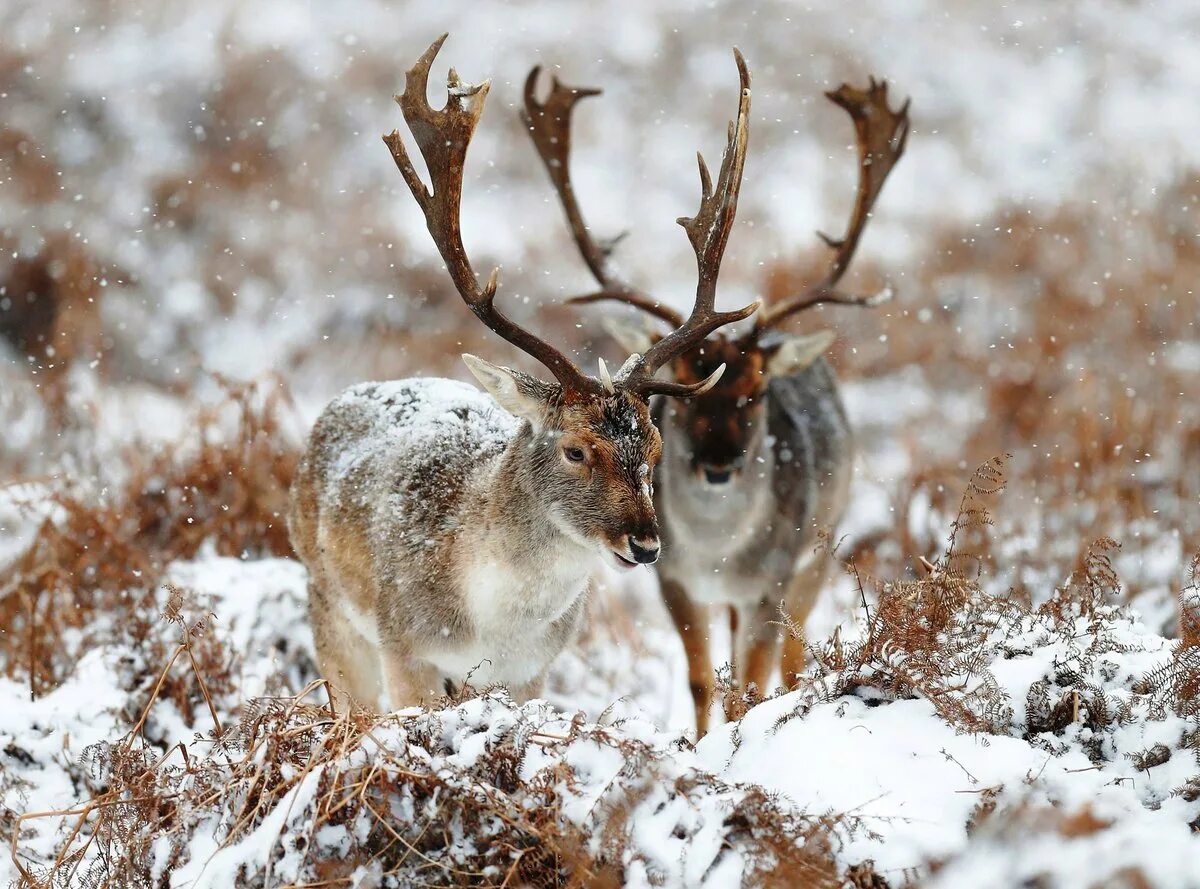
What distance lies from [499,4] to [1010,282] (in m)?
10.9

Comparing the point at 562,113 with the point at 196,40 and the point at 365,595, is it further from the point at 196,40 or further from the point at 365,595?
the point at 196,40

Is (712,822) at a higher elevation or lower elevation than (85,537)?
lower

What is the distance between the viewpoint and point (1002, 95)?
1927 cm

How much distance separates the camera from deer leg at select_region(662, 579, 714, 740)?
5.61 m

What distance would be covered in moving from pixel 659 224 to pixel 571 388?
37.9 ft

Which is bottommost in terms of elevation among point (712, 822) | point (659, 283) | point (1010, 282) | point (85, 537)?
point (712, 822)

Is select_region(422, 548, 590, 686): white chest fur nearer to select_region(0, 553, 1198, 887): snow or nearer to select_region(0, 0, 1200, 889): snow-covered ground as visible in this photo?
select_region(0, 0, 1200, 889): snow-covered ground

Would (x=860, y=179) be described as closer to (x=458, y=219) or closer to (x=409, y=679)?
(x=458, y=219)

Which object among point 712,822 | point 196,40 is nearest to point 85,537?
point 712,822

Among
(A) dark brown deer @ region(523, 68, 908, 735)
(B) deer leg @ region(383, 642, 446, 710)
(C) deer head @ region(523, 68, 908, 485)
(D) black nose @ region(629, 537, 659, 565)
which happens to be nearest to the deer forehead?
(D) black nose @ region(629, 537, 659, 565)

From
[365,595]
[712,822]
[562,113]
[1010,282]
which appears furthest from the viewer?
[1010,282]

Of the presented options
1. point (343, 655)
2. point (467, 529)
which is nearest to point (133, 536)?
point (343, 655)

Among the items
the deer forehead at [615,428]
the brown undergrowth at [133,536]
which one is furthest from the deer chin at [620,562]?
the brown undergrowth at [133,536]

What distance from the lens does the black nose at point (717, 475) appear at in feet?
17.9
